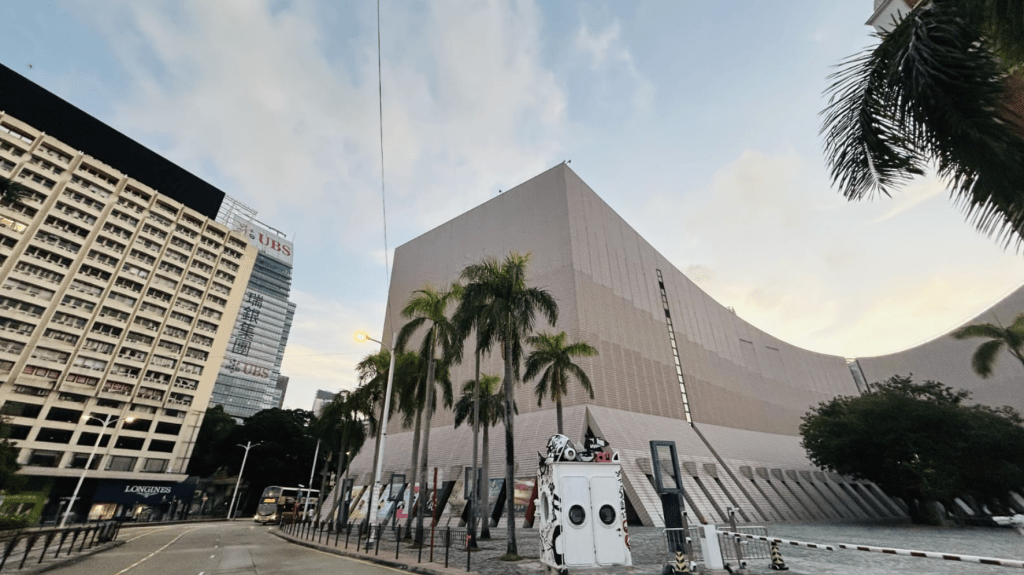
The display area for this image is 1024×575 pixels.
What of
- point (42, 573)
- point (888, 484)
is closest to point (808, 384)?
point (888, 484)

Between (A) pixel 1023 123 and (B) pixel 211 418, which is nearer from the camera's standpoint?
(A) pixel 1023 123

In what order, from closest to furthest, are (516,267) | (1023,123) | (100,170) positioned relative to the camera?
(1023,123) → (516,267) → (100,170)

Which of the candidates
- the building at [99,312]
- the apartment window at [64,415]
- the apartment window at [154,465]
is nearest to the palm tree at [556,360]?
the building at [99,312]

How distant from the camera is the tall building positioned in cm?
3212

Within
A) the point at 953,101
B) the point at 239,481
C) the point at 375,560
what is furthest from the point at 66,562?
the point at 239,481

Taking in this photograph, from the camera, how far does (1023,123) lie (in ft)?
19.6

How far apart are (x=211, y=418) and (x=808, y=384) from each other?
340 feet

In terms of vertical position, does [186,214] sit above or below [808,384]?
above

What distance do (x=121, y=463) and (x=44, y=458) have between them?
767 centimetres

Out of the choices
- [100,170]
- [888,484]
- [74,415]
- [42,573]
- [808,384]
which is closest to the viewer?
[42,573]

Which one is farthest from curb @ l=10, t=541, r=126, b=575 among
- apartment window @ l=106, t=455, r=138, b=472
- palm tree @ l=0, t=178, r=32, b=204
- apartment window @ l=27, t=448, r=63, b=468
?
apartment window @ l=106, t=455, r=138, b=472

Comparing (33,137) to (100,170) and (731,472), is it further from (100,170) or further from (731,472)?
(731,472)

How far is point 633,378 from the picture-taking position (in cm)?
3769

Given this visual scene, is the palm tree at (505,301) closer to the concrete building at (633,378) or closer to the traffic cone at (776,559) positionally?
the traffic cone at (776,559)
